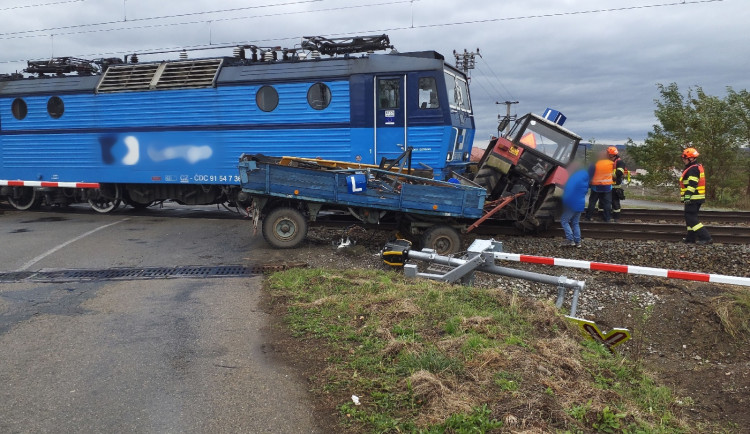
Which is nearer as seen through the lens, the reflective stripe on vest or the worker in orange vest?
the reflective stripe on vest

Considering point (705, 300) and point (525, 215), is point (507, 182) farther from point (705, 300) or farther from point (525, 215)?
point (705, 300)

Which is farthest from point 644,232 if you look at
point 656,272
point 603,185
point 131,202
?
point 131,202

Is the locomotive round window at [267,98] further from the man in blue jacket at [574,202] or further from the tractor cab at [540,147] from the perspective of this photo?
the man in blue jacket at [574,202]

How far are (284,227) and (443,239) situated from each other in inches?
107

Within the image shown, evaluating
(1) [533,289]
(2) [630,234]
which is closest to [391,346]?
(1) [533,289]

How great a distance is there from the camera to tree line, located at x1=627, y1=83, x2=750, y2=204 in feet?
68.2

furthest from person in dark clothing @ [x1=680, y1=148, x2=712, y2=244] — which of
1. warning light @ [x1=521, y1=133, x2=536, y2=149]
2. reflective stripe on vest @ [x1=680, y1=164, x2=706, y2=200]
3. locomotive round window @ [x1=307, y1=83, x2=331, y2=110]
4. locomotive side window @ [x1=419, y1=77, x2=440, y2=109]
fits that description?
locomotive round window @ [x1=307, y1=83, x2=331, y2=110]

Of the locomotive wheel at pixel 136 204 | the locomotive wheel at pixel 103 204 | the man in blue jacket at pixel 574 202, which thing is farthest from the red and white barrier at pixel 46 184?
the man in blue jacket at pixel 574 202

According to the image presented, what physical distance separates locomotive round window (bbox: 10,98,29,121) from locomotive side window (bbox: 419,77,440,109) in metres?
10.0

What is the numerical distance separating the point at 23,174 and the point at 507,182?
39.3 feet

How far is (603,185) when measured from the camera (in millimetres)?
11984

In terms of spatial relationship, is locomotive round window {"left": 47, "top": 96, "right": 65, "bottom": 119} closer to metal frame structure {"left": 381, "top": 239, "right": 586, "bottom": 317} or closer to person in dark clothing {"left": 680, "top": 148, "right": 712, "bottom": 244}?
metal frame structure {"left": 381, "top": 239, "right": 586, "bottom": 317}

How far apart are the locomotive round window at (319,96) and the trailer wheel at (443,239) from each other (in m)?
3.85

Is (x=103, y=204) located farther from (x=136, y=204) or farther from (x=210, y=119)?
(x=210, y=119)
